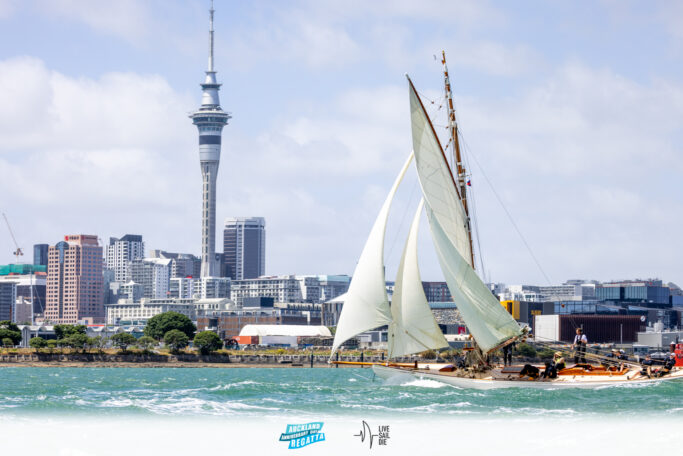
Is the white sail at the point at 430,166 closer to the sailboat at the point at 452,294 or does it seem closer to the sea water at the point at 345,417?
the sailboat at the point at 452,294

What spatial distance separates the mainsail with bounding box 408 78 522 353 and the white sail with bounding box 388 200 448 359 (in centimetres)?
322

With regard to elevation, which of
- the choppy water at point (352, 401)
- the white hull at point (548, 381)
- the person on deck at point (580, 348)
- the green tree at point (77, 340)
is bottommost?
the green tree at point (77, 340)

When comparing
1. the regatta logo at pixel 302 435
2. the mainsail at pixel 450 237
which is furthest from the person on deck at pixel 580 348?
the regatta logo at pixel 302 435

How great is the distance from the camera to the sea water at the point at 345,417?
4262 centimetres

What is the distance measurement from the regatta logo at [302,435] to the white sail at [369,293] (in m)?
23.5

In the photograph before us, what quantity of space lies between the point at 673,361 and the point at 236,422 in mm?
38074

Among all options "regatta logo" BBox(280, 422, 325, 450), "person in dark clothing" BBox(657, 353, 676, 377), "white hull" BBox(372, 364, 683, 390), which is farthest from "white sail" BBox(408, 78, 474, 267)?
"regatta logo" BBox(280, 422, 325, 450)

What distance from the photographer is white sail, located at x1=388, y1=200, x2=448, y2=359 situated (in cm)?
7350

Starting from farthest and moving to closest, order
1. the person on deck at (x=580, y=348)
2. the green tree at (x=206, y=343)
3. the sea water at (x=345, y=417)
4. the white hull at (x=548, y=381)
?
the green tree at (x=206, y=343), the person on deck at (x=580, y=348), the white hull at (x=548, y=381), the sea water at (x=345, y=417)

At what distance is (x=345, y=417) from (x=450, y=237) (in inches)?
877

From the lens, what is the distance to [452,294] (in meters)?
72.4

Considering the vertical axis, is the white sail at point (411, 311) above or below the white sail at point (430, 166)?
below

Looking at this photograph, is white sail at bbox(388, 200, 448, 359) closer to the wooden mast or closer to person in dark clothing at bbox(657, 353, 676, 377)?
the wooden mast

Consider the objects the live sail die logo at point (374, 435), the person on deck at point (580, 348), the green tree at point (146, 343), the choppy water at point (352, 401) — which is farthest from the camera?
the green tree at point (146, 343)
